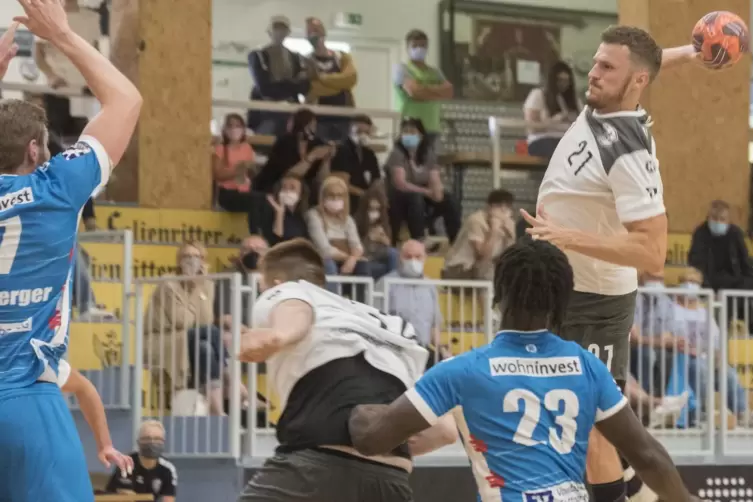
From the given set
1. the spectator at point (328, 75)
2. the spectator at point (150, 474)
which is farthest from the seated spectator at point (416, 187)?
the spectator at point (150, 474)

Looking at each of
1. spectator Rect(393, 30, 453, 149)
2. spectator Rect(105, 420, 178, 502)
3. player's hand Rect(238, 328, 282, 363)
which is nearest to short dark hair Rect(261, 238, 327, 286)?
player's hand Rect(238, 328, 282, 363)

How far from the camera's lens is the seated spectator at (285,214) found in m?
11.4

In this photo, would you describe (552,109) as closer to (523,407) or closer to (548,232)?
(548,232)

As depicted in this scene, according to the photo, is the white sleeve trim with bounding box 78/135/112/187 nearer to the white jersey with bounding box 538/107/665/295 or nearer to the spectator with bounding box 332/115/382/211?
the white jersey with bounding box 538/107/665/295

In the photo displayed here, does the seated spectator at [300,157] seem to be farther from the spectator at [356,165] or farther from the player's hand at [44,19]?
the player's hand at [44,19]

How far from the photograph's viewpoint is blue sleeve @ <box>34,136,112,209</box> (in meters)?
4.07

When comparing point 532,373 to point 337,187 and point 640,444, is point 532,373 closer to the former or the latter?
point 640,444

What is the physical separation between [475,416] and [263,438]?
17.5 feet

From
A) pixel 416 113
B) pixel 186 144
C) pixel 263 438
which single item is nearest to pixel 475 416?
pixel 263 438

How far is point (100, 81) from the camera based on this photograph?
13.4 ft

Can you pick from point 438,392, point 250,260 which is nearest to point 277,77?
point 250,260

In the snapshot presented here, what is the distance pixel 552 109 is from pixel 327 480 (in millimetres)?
10410

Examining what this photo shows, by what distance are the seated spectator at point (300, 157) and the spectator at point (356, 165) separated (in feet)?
0.42

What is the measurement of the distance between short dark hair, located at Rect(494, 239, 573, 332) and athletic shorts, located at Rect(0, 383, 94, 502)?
1295 mm
